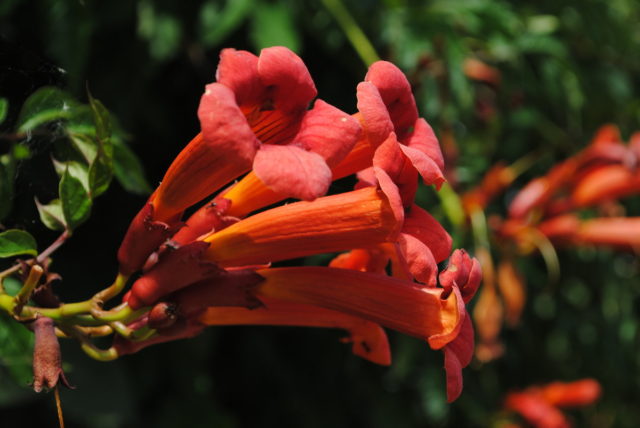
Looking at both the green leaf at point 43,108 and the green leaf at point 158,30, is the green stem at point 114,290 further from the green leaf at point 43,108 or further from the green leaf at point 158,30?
the green leaf at point 158,30

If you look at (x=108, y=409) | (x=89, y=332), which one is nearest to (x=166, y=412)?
(x=108, y=409)

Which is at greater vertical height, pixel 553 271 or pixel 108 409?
pixel 108 409

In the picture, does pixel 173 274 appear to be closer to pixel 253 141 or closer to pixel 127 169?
pixel 253 141

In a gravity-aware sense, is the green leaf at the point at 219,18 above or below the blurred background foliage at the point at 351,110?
above

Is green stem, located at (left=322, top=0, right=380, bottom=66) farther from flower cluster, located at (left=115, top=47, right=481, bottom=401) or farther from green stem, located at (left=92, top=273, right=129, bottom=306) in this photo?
green stem, located at (left=92, top=273, right=129, bottom=306)

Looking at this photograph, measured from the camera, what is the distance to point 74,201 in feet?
4.36

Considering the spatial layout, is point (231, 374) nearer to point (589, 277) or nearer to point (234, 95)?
point (589, 277)

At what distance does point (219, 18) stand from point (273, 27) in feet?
0.84

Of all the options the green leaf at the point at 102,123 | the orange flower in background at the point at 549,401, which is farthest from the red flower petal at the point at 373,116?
the orange flower in background at the point at 549,401

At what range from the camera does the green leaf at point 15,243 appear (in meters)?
1.27

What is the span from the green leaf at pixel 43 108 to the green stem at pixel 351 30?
133 centimetres

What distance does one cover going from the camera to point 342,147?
1.14 meters

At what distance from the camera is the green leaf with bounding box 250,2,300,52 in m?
2.56

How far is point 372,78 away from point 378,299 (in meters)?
0.39
